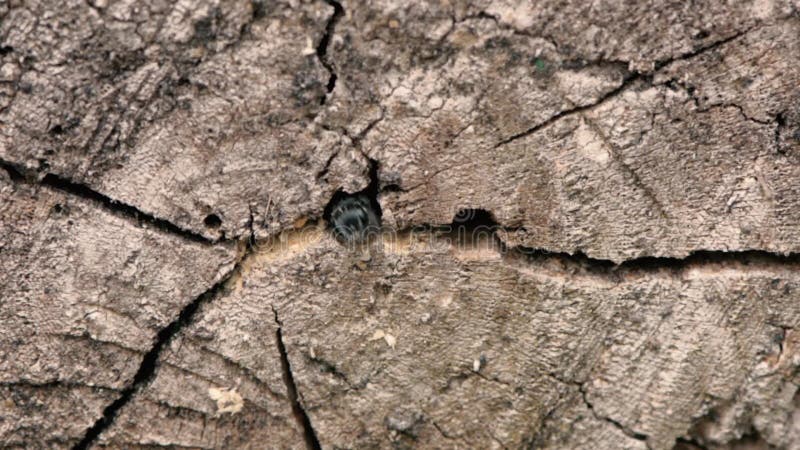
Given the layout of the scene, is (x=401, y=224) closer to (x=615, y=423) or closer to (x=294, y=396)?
(x=294, y=396)

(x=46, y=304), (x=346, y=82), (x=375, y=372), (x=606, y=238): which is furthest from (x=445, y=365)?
(x=46, y=304)

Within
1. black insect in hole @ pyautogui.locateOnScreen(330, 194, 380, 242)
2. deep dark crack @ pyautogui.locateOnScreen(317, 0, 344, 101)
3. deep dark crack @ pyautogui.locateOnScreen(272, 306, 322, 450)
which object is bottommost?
deep dark crack @ pyautogui.locateOnScreen(272, 306, 322, 450)

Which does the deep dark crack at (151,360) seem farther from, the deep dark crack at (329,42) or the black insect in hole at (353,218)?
the deep dark crack at (329,42)

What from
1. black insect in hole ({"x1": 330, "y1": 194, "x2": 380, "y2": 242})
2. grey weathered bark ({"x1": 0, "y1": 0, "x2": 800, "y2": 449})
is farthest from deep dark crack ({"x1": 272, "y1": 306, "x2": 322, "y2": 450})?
black insect in hole ({"x1": 330, "y1": 194, "x2": 380, "y2": 242})

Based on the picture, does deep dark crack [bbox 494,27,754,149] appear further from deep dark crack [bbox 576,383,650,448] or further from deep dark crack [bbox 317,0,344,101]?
deep dark crack [bbox 576,383,650,448]

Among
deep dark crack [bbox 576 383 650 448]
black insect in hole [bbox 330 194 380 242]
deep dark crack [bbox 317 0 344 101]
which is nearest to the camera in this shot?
deep dark crack [bbox 317 0 344 101]

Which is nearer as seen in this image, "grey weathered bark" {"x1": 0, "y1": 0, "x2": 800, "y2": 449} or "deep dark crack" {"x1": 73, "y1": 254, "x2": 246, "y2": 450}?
"grey weathered bark" {"x1": 0, "y1": 0, "x2": 800, "y2": 449}

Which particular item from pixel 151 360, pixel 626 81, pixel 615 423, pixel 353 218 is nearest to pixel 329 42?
A: pixel 353 218
